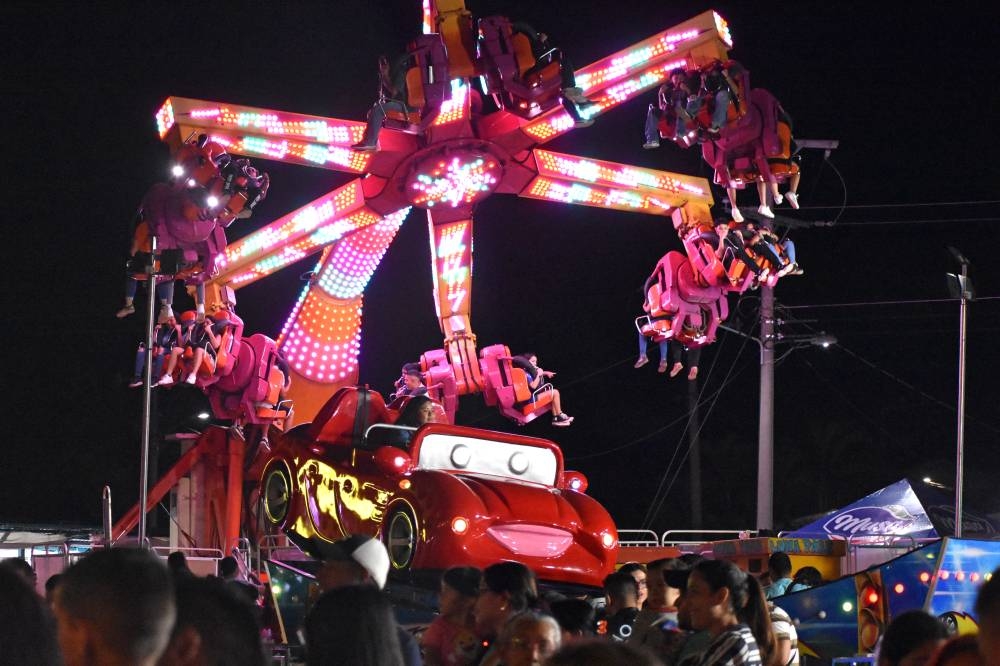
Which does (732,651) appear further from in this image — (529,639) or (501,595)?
(501,595)

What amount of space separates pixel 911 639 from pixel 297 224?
14051 mm

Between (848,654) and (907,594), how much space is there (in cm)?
56

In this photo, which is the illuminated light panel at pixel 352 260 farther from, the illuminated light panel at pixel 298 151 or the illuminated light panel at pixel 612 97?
the illuminated light panel at pixel 612 97

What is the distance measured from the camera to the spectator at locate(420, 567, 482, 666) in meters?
6.19

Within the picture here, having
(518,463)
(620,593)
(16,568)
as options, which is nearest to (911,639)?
(620,593)

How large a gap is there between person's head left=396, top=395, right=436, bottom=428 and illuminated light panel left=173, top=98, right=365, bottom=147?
409 cm

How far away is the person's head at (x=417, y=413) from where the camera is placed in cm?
1399

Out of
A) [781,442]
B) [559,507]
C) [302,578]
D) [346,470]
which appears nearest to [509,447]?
[559,507]

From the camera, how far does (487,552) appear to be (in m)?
11.5

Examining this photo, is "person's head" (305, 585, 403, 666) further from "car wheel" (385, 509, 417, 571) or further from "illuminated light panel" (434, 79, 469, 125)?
"illuminated light panel" (434, 79, 469, 125)

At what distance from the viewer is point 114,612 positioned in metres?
3.09

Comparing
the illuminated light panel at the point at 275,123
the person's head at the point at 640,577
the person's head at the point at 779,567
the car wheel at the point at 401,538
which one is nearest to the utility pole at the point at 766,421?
the illuminated light panel at the point at 275,123

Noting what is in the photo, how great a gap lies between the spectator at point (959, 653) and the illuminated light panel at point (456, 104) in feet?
44.3

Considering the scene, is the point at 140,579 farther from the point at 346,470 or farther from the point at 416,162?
the point at 416,162
